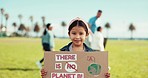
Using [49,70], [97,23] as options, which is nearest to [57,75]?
[49,70]

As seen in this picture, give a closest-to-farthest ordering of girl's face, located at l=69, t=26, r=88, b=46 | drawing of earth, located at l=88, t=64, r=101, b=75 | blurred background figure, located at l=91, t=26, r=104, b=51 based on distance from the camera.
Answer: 1. drawing of earth, located at l=88, t=64, r=101, b=75
2. girl's face, located at l=69, t=26, r=88, b=46
3. blurred background figure, located at l=91, t=26, r=104, b=51

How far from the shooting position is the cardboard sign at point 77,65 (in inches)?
210

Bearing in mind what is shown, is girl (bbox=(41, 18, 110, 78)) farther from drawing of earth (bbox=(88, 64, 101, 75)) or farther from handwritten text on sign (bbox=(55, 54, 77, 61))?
drawing of earth (bbox=(88, 64, 101, 75))

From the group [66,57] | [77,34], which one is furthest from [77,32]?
[66,57]

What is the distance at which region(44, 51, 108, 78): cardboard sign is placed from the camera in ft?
17.5

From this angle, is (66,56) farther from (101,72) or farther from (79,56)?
(101,72)

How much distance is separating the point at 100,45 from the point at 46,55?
376 inches

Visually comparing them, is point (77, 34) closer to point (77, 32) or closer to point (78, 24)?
point (77, 32)

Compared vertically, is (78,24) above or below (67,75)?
above

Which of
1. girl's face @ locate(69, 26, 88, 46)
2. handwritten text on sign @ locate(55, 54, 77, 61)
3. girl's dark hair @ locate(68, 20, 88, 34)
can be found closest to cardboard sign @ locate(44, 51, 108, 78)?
handwritten text on sign @ locate(55, 54, 77, 61)

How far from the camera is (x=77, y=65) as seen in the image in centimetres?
537

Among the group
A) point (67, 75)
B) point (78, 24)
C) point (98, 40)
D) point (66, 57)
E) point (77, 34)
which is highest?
point (78, 24)

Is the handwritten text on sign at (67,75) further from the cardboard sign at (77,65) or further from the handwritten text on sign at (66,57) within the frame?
the handwritten text on sign at (66,57)

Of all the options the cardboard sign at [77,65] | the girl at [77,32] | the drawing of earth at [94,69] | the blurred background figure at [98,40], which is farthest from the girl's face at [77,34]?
the blurred background figure at [98,40]
